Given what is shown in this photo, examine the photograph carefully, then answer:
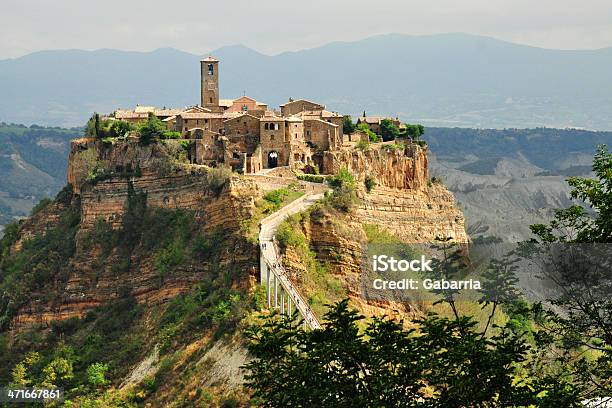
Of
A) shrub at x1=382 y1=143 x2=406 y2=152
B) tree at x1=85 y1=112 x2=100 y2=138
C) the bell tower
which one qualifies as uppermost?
the bell tower

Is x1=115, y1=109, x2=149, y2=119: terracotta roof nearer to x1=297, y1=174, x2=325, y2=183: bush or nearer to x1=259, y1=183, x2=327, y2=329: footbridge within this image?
x1=297, y1=174, x2=325, y2=183: bush

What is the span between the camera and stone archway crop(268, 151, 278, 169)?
6719 centimetres

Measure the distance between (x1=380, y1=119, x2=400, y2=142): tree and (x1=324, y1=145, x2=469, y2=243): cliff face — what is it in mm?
2558

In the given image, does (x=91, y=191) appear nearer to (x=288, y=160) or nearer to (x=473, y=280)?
(x=288, y=160)

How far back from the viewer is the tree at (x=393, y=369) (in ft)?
102

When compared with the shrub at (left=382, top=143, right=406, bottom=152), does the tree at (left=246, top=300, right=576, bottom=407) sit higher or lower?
lower

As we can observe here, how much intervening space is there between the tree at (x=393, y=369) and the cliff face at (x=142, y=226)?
25778 millimetres

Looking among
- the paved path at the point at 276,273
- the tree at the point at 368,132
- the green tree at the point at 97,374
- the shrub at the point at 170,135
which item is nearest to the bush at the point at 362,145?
the tree at the point at 368,132

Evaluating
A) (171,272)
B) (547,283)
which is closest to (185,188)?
(171,272)

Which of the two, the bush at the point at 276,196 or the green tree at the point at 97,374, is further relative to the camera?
the bush at the point at 276,196

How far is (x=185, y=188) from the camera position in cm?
6450

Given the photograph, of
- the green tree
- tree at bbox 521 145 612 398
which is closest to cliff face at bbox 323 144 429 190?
the green tree

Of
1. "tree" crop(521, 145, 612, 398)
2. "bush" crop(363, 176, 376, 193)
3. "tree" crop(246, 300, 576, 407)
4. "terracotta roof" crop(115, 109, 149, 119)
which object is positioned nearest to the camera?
"tree" crop(246, 300, 576, 407)

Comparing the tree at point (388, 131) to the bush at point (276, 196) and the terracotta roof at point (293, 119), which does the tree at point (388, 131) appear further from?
the bush at point (276, 196)
